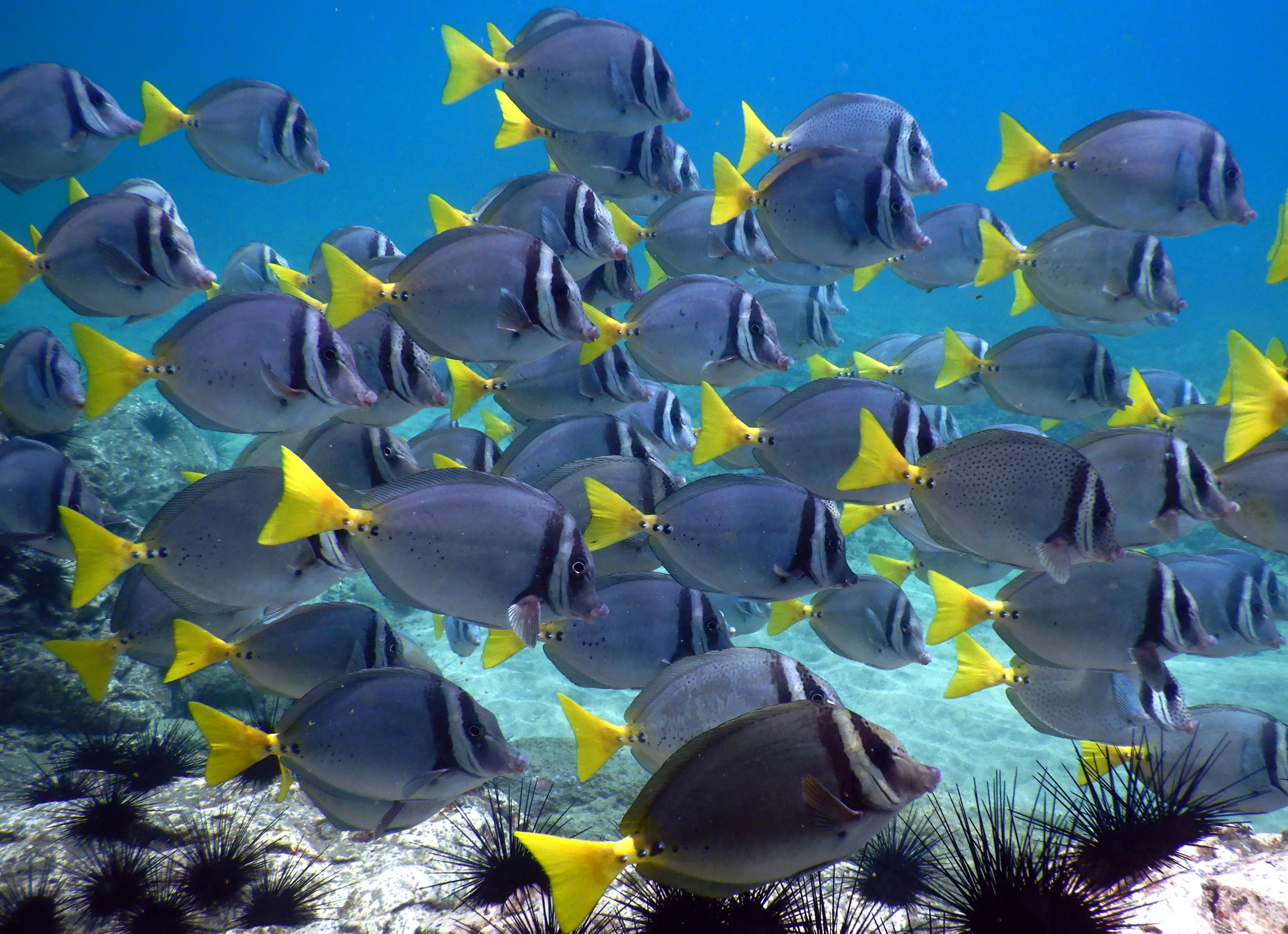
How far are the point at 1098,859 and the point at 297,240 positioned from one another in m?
63.7

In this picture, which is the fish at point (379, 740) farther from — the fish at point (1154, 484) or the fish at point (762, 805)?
the fish at point (1154, 484)

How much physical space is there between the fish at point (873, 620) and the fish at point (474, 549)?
1.67 meters

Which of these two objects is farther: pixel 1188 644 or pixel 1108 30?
pixel 1108 30

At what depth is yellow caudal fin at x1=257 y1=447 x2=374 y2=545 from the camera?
6.17 feet

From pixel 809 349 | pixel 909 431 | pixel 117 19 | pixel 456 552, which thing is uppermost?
pixel 117 19

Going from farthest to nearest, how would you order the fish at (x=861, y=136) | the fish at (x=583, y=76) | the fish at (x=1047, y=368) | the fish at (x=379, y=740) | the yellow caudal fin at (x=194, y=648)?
the fish at (x=861, y=136) → the fish at (x=1047, y=368) → the fish at (x=583, y=76) → the yellow caudal fin at (x=194, y=648) → the fish at (x=379, y=740)

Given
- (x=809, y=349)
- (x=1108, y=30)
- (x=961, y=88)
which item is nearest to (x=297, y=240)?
(x=809, y=349)

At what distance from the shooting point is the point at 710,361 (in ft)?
10.5

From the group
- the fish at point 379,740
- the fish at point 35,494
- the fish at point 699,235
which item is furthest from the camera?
the fish at point 699,235

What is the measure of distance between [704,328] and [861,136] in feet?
4.92

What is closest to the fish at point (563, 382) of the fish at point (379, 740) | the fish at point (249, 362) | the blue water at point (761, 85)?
the fish at point (249, 362)

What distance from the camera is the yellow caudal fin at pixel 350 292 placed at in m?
2.37

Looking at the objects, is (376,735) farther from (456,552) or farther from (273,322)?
(273,322)

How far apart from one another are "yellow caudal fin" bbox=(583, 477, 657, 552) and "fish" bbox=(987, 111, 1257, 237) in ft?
8.04
